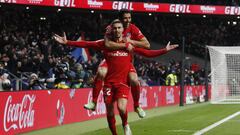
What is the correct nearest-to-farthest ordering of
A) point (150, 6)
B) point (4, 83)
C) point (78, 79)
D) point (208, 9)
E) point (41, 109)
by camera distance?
point (41, 109)
point (4, 83)
point (78, 79)
point (150, 6)
point (208, 9)

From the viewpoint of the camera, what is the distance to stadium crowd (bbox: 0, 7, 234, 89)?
2272cm

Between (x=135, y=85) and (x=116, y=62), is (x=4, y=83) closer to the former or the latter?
(x=135, y=85)

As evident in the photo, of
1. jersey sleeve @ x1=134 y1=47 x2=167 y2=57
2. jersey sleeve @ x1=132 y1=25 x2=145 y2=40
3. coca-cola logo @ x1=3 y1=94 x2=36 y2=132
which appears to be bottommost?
coca-cola logo @ x1=3 y1=94 x2=36 y2=132

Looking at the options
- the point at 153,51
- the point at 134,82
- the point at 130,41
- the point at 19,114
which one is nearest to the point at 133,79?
the point at 134,82

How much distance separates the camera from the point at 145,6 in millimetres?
42375

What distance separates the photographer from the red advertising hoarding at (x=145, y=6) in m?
38.1

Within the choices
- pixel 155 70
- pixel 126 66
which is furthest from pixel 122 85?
pixel 155 70

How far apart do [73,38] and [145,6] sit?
7.51 m

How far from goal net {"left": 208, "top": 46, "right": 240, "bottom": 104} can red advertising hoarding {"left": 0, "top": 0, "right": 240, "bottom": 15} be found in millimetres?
9801

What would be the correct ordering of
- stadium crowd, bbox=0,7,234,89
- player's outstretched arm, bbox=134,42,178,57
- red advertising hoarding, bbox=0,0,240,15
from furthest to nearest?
red advertising hoarding, bbox=0,0,240,15 → stadium crowd, bbox=0,7,234,89 → player's outstretched arm, bbox=134,42,178,57

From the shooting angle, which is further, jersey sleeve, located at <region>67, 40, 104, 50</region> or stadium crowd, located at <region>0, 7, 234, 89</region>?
stadium crowd, located at <region>0, 7, 234, 89</region>

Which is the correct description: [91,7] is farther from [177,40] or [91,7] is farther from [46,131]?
[46,131]

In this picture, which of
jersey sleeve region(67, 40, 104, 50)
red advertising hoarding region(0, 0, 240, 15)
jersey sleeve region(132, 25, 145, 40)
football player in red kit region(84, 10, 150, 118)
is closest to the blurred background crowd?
red advertising hoarding region(0, 0, 240, 15)

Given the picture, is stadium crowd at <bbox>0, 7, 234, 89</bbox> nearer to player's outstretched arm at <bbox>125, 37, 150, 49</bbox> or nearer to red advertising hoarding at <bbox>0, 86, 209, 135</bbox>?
red advertising hoarding at <bbox>0, 86, 209, 135</bbox>
